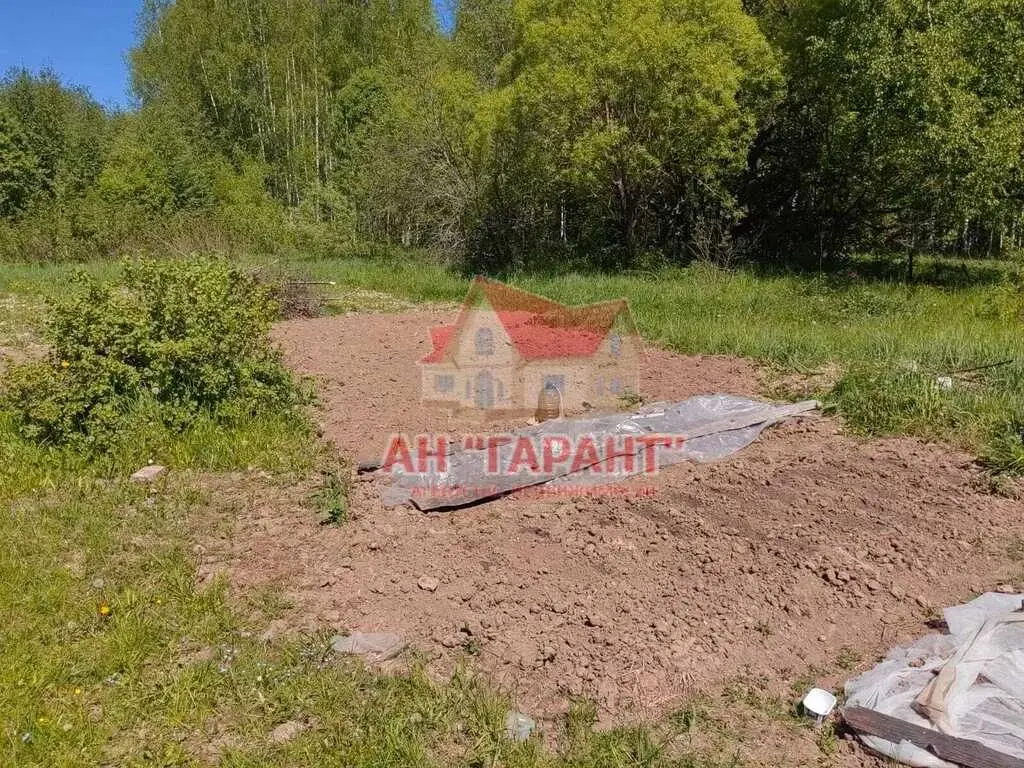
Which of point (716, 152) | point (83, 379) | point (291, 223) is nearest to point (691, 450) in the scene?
point (83, 379)

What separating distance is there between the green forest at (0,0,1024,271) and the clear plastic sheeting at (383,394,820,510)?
5963 mm

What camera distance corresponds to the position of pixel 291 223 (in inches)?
834

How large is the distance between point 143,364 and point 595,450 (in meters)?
2.88

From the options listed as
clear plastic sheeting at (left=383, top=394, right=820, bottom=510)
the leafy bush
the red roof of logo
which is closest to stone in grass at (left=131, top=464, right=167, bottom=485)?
the leafy bush

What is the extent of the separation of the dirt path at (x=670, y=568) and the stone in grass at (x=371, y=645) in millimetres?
62

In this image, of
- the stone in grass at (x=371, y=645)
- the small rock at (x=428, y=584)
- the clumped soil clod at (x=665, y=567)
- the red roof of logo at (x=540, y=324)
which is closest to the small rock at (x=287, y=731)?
the stone in grass at (x=371, y=645)

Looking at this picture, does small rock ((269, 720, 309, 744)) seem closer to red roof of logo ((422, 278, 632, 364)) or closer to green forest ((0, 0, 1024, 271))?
red roof of logo ((422, 278, 632, 364))

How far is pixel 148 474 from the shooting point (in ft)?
13.3

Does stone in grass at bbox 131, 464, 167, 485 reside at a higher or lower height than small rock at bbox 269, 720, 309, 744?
higher

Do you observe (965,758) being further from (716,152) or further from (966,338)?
(716,152)

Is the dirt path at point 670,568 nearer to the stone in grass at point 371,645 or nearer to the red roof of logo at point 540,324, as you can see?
the stone in grass at point 371,645

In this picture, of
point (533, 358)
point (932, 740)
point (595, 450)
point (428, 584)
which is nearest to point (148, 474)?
point (428, 584)

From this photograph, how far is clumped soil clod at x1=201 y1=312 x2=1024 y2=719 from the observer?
2.57 meters

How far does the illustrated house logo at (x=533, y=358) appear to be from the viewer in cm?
→ 533
